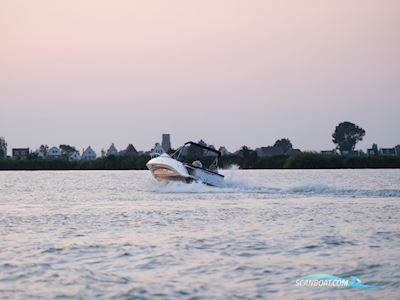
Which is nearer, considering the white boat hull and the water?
the water

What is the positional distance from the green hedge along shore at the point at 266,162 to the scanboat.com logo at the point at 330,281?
273 ft

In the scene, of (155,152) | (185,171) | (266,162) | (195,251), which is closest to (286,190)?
(185,171)

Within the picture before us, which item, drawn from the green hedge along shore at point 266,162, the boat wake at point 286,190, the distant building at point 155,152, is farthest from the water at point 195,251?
the green hedge along shore at point 266,162

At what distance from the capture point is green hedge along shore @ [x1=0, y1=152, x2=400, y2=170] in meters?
99.7

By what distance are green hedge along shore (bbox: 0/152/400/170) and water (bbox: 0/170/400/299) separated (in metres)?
70.9

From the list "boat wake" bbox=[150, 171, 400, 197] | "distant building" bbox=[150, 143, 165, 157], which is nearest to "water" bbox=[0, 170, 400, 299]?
"boat wake" bbox=[150, 171, 400, 197]

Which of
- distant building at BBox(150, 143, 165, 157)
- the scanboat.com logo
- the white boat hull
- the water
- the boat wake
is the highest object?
distant building at BBox(150, 143, 165, 157)

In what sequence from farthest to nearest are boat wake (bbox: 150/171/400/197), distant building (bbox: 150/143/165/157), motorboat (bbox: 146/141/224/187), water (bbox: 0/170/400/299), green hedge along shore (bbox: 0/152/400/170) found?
green hedge along shore (bbox: 0/152/400/170) → distant building (bbox: 150/143/165/157) → motorboat (bbox: 146/141/224/187) → boat wake (bbox: 150/171/400/197) → water (bbox: 0/170/400/299)

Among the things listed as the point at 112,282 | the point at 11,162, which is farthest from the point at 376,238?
the point at 11,162

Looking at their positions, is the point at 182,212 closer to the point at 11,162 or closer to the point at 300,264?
the point at 300,264

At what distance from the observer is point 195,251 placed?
49.1 ft

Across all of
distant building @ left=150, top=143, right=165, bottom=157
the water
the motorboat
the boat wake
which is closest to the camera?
the water

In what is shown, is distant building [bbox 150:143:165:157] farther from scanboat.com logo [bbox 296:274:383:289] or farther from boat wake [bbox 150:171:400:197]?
scanboat.com logo [bbox 296:274:383:289]

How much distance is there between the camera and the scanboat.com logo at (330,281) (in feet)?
36.4
